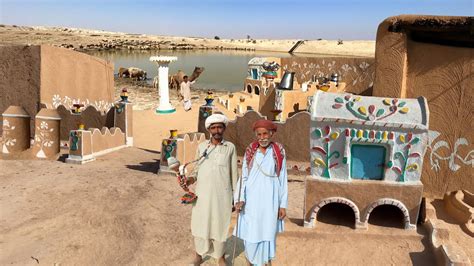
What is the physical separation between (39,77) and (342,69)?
57.7 feet

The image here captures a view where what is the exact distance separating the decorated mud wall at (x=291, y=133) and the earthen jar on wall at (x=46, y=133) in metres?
4.68

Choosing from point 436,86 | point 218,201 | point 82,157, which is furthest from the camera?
point 82,157

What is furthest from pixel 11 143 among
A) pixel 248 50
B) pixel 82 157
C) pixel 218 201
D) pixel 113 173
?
pixel 248 50

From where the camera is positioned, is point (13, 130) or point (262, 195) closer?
point (262, 195)

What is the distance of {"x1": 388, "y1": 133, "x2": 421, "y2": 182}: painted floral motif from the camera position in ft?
16.2

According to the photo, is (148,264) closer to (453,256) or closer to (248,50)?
(453,256)

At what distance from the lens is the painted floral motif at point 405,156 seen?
493cm

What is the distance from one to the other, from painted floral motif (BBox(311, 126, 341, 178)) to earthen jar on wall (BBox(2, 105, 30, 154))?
26.9 feet

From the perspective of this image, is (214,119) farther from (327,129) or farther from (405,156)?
Answer: (405,156)

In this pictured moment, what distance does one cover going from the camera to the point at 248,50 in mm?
98875

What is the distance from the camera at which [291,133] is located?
29.8 ft

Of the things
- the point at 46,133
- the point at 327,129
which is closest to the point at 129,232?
the point at 327,129

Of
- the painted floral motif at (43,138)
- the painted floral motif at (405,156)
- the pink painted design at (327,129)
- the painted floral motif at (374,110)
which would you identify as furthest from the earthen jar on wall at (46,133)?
the painted floral motif at (405,156)

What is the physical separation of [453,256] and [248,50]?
320 feet
